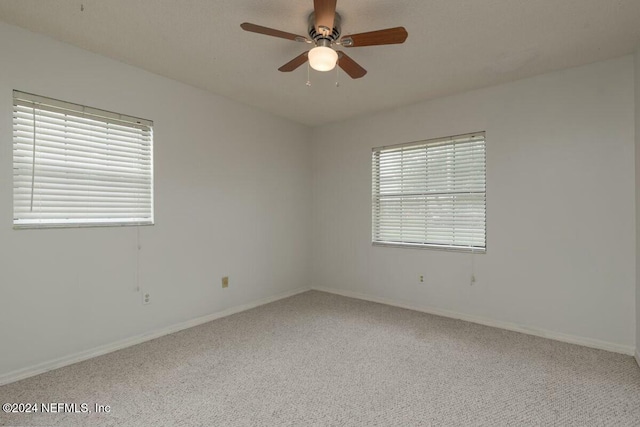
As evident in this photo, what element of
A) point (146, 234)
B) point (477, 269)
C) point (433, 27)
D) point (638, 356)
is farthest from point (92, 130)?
point (638, 356)

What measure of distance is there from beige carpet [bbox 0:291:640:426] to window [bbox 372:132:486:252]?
41.6 inches

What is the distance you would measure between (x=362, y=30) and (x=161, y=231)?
98.4 inches

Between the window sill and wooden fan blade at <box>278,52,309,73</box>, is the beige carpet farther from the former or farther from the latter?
wooden fan blade at <box>278,52,309,73</box>

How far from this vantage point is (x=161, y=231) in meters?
3.11

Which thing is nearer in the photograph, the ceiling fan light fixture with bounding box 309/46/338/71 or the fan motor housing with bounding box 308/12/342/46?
the ceiling fan light fixture with bounding box 309/46/338/71

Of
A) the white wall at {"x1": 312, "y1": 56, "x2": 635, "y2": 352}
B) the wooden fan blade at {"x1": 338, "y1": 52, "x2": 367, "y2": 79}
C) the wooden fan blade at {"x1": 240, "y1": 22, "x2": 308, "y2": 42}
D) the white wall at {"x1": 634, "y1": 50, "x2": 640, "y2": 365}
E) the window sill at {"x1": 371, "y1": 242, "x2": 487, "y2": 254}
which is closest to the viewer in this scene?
the wooden fan blade at {"x1": 240, "y1": 22, "x2": 308, "y2": 42}

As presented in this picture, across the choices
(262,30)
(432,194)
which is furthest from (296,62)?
(432,194)

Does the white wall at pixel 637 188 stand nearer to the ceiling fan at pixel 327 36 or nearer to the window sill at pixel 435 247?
the window sill at pixel 435 247

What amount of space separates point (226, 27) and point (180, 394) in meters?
2.51

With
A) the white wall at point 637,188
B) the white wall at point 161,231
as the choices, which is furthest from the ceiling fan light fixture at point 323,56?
the white wall at point 637,188

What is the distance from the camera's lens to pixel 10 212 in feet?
7.43

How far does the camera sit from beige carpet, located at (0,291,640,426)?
6.08 ft

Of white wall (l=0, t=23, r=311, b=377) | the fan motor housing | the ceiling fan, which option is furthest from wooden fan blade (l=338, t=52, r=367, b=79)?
white wall (l=0, t=23, r=311, b=377)

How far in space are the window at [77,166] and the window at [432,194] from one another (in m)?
2.70
